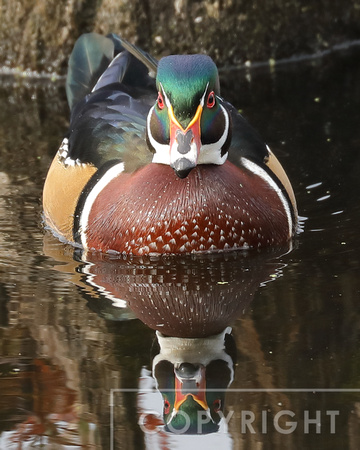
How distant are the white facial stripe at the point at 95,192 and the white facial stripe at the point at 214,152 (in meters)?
0.55

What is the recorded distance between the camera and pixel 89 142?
22.6ft

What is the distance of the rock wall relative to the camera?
1088cm

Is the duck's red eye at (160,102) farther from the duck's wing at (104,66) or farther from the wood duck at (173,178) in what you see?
the duck's wing at (104,66)

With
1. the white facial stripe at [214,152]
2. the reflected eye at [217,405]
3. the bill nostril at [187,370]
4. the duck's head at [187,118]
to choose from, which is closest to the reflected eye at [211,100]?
the duck's head at [187,118]

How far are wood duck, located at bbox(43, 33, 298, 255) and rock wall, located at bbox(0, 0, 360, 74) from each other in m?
3.89

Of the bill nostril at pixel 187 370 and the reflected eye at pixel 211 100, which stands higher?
the reflected eye at pixel 211 100

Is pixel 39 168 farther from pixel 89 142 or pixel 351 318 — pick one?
pixel 351 318

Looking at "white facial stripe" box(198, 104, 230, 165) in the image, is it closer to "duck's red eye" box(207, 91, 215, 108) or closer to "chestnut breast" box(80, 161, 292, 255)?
Answer: "chestnut breast" box(80, 161, 292, 255)

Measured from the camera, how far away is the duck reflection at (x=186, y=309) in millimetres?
4828

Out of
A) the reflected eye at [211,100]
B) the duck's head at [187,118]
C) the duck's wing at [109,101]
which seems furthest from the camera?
the duck's wing at [109,101]

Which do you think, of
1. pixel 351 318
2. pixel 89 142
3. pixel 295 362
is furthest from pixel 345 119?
pixel 295 362

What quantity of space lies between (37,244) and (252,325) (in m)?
1.85

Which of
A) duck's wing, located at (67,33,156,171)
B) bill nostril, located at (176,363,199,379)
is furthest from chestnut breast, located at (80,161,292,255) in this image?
bill nostril, located at (176,363,199,379)

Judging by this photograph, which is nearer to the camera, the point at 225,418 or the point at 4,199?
the point at 225,418
